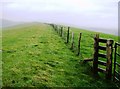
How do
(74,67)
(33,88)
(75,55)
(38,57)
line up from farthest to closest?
(75,55), (38,57), (74,67), (33,88)

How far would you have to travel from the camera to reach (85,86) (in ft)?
45.5

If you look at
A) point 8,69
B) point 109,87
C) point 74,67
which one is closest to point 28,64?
point 8,69

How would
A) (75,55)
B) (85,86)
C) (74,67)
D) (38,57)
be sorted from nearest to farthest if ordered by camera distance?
(85,86), (74,67), (38,57), (75,55)

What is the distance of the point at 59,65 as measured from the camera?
18.2 m

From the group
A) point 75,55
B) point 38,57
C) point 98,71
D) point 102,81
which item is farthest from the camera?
point 75,55

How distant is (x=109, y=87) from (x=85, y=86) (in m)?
1.45

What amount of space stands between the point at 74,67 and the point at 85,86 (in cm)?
429

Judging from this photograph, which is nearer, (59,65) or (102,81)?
(102,81)

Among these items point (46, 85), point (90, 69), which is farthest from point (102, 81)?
point (46, 85)

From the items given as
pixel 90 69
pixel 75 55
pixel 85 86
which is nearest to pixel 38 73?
pixel 85 86

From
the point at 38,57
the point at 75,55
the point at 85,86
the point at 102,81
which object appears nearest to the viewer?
the point at 85,86

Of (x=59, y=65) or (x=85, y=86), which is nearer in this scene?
(x=85, y=86)

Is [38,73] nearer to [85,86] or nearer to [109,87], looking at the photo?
[85,86]

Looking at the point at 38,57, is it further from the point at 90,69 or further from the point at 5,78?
the point at 5,78
